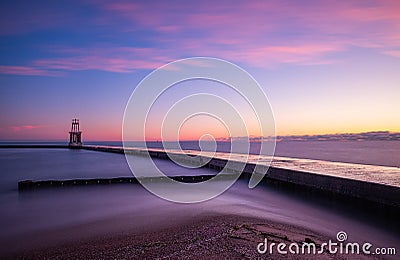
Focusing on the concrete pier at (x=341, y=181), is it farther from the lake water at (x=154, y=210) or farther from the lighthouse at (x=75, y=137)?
the lighthouse at (x=75, y=137)

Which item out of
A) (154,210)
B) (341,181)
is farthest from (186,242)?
(341,181)

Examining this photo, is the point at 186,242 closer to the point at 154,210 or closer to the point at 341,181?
the point at 154,210

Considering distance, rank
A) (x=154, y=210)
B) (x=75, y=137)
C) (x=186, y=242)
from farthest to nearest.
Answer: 1. (x=75, y=137)
2. (x=154, y=210)
3. (x=186, y=242)

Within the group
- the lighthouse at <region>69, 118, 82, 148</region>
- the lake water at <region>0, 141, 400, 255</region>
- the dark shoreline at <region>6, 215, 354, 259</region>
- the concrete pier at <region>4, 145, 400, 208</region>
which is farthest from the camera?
the lighthouse at <region>69, 118, 82, 148</region>

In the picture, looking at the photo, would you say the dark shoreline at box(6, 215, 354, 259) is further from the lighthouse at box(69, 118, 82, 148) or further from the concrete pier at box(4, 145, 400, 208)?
the lighthouse at box(69, 118, 82, 148)

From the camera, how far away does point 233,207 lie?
30.6 feet

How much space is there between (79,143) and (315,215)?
67.1 meters

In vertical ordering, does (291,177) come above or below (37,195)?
above

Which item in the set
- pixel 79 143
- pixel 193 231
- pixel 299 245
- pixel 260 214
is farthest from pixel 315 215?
pixel 79 143

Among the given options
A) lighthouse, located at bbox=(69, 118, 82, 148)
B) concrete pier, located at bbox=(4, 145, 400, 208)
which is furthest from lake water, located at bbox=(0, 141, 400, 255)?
lighthouse, located at bbox=(69, 118, 82, 148)

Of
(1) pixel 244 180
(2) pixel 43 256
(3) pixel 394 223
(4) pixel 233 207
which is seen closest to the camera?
(2) pixel 43 256

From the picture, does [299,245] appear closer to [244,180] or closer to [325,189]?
[325,189]

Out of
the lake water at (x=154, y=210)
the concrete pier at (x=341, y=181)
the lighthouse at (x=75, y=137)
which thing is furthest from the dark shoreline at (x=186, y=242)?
the lighthouse at (x=75, y=137)

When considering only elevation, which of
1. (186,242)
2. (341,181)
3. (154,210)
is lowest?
(154,210)
